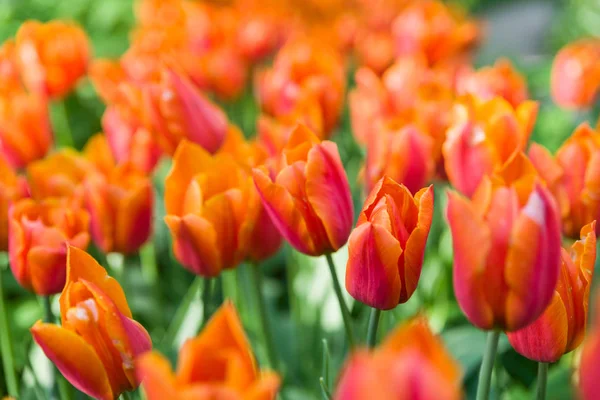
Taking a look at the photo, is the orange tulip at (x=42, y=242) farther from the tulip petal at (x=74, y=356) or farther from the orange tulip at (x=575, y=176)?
the orange tulip at (x=575, y=176)

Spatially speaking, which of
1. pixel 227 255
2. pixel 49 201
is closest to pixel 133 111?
pixel 49 201

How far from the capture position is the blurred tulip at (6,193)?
75cm

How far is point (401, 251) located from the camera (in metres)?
0.55

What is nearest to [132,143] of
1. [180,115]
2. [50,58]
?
[180,115]

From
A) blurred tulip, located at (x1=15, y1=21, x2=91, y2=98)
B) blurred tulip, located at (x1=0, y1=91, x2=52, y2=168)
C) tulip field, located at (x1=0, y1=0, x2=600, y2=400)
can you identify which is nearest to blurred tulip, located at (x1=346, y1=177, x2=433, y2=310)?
tulip field, located at (x1=0, y1=0, x2=600, y2=400)

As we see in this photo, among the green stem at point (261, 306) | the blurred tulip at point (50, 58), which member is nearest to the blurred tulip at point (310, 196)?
the green stem at point (261, 306)

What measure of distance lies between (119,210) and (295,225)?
0.82 ft

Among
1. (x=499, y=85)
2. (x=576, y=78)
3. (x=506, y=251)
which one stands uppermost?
(x=506, y=251)

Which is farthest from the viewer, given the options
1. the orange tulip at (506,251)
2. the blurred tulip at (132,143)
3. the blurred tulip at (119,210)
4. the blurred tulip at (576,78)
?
the blurred tulip at (576,78)

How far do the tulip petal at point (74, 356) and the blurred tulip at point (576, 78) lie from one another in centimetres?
104

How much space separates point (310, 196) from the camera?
1.97 feet

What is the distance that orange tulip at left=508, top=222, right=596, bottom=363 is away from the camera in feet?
1.70

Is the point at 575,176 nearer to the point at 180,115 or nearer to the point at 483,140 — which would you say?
the point at 483,140

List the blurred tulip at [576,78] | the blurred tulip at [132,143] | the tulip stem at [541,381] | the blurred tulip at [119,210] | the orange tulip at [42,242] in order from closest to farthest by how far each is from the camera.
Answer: the tulip stem at [541,381] < the orange tulip at [42,242] < the blurred tulip at [119,210] < the blurred tulip at [132,143] < the blurred tulip at [576,78]
